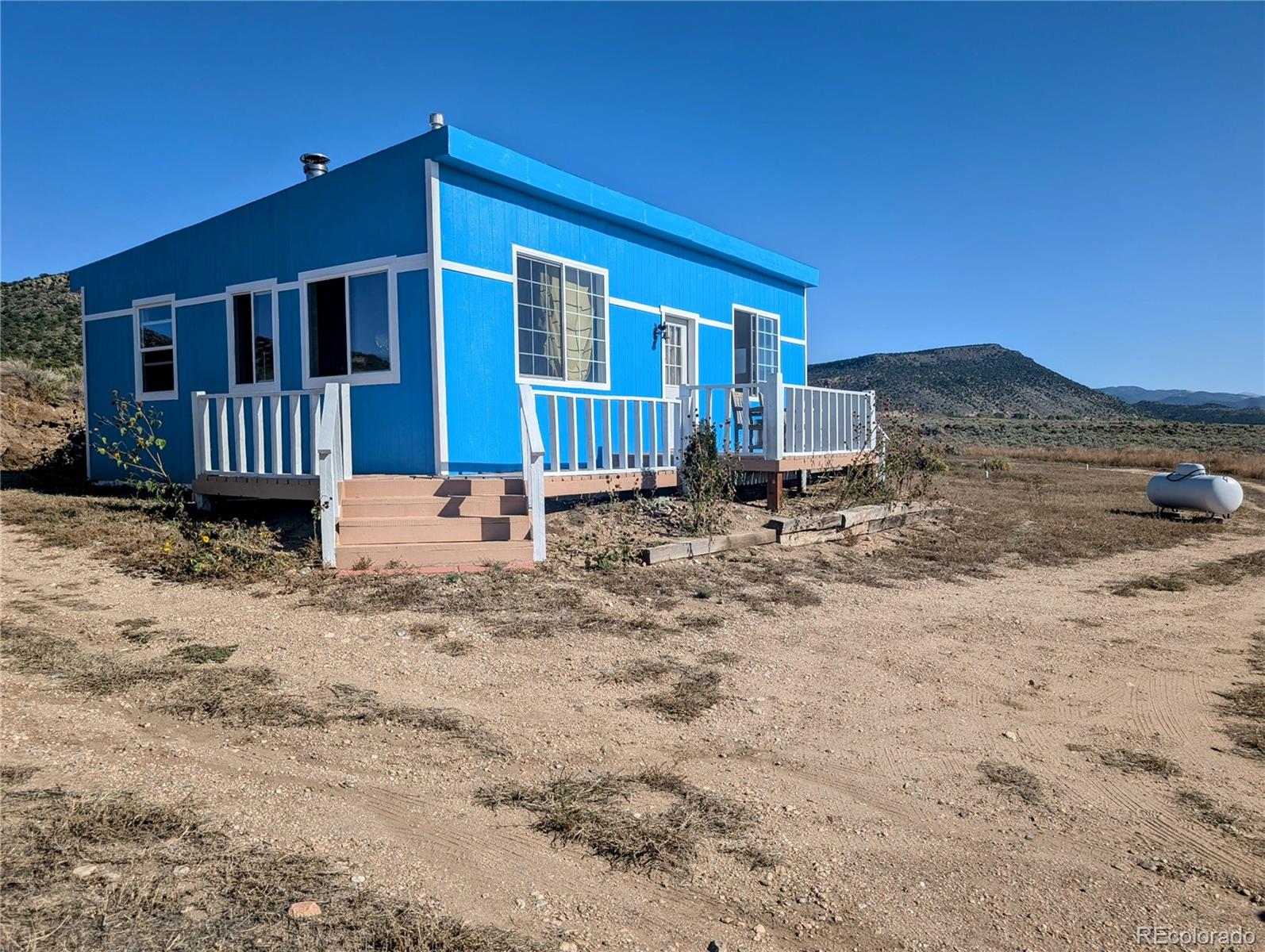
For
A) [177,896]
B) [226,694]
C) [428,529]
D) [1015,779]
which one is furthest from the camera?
[428,529]

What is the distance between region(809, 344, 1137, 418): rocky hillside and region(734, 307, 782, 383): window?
5247cm

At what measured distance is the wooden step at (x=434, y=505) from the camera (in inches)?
293

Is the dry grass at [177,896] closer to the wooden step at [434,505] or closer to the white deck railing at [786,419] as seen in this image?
the wooden step at [434,505]

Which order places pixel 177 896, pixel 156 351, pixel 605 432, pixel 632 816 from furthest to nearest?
pixel 156 351, pixel 605 432, pixel 632 816, pixel 177 896

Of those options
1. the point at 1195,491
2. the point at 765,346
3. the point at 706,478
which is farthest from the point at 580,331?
the point at 1195,491

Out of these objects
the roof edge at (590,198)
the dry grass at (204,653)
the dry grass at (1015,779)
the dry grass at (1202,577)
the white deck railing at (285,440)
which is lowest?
the dry grass at (1015,779)

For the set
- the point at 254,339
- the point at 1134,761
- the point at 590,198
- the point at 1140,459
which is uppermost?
the point at 590,198

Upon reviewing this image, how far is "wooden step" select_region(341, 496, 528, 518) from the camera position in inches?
293

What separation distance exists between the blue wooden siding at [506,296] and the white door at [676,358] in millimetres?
233

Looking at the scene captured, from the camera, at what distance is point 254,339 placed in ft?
32.0

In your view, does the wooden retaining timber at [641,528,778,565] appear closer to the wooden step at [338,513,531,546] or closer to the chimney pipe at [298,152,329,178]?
the wooden step at [338,513,531,546]

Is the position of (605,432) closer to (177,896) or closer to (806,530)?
(806,530)

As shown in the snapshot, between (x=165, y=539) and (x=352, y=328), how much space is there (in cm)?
297

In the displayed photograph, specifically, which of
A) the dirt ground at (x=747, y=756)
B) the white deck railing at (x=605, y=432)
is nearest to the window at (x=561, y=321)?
the white deck railing at (x=605, y=432)
